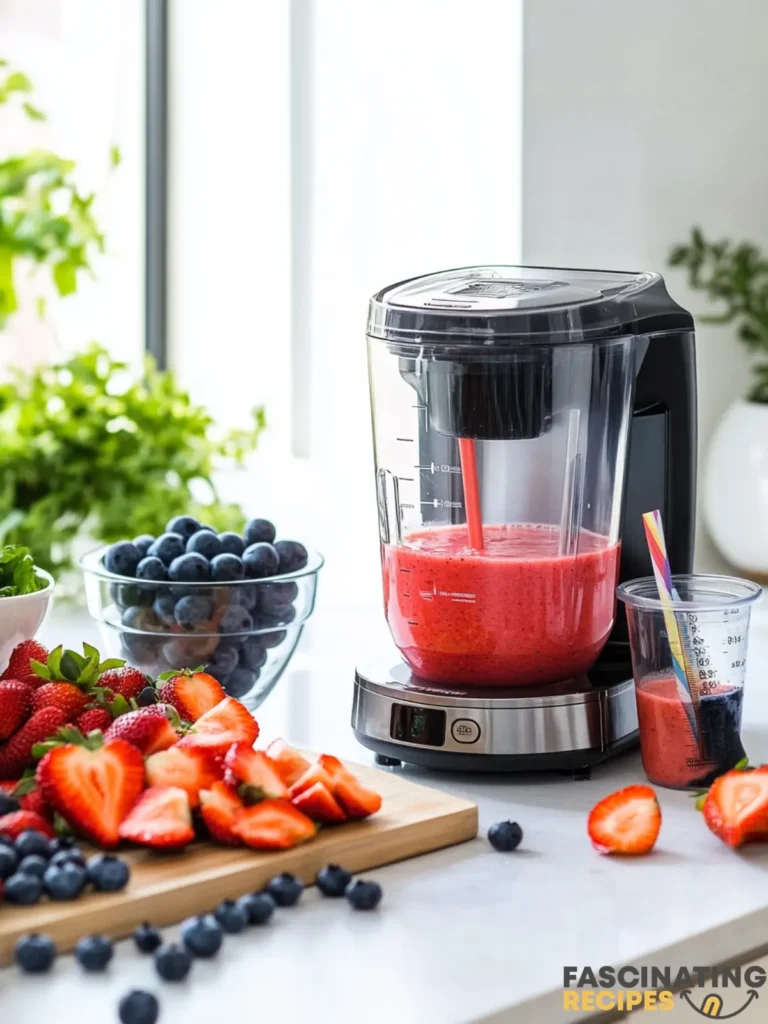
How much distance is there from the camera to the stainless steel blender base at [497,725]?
1018 mm

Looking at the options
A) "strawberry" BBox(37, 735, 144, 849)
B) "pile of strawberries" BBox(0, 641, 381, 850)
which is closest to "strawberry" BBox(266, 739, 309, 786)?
"pile of strawberries" BBox(0, 641, 381, 850)

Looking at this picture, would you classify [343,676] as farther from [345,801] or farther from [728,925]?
[728,925]

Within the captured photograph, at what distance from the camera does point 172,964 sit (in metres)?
0.71

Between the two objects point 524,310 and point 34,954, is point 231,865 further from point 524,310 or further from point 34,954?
point 524,310

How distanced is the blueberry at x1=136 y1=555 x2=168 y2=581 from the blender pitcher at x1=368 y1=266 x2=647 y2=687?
0.63ft

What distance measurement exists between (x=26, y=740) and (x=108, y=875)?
0.62 feet

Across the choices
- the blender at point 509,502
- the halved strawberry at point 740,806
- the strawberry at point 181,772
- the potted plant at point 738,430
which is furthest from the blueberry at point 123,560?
the potted plant at point 738,430

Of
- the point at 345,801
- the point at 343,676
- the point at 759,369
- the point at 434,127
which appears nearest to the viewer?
the point at 345,801

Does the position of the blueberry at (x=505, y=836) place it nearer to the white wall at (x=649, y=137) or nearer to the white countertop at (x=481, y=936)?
the white countertop at (x=481, y=936)

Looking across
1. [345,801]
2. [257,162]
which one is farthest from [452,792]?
[257,162]

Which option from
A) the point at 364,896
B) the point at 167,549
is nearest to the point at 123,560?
the point at 167,549

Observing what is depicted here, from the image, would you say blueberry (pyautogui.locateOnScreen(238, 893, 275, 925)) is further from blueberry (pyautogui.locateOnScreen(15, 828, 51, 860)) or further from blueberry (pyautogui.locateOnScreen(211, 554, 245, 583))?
blueberry (pyautogui.locateOnScreen(211, 554, 245, 583))

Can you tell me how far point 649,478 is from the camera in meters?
1.14

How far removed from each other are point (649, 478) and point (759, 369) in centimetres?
93
